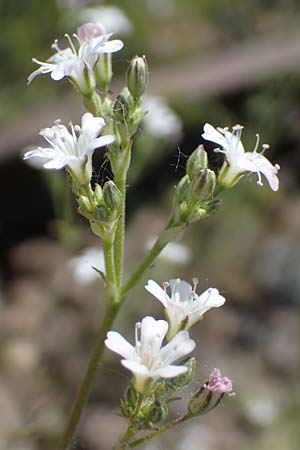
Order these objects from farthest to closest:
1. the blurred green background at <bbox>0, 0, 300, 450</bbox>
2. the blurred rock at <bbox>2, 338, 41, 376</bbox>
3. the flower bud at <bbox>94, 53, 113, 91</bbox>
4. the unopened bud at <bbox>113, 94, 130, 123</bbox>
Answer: the blurred rock at <bbox>2, 338, 41, 376</bbox> < the blurred green background at <bbox>0, 0, 300, 450</bbox> < the flower bud at <bbox>94, 53, 113, 91</bbox> < the unopened bud at <bbox>113, 94, 130, 123</bbox>

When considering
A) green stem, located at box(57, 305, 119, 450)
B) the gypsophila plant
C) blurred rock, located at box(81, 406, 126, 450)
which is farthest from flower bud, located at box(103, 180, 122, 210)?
blurred rock, located at box(81, 406, 126, 450)

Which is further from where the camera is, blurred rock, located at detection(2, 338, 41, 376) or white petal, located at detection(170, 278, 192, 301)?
blurred rock, located at detection(2, 338, 41, 376)

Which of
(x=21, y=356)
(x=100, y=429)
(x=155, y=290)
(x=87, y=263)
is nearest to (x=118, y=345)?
(x=155, y=290)

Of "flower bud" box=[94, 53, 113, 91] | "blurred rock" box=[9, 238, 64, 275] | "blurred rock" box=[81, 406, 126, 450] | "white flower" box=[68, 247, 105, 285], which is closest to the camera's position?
"flower bud" box=[94, 53, 113, 91]

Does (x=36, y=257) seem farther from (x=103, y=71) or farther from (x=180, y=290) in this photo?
(x=180, y=290)

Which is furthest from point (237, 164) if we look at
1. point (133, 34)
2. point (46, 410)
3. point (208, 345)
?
point (133, 34)

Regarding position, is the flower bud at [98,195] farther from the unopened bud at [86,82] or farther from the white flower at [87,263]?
the white flower at [87,263]

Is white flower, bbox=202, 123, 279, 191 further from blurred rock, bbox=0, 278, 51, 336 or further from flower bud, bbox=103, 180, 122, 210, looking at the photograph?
blurred rock, bbox=0, 278, 51, 336
